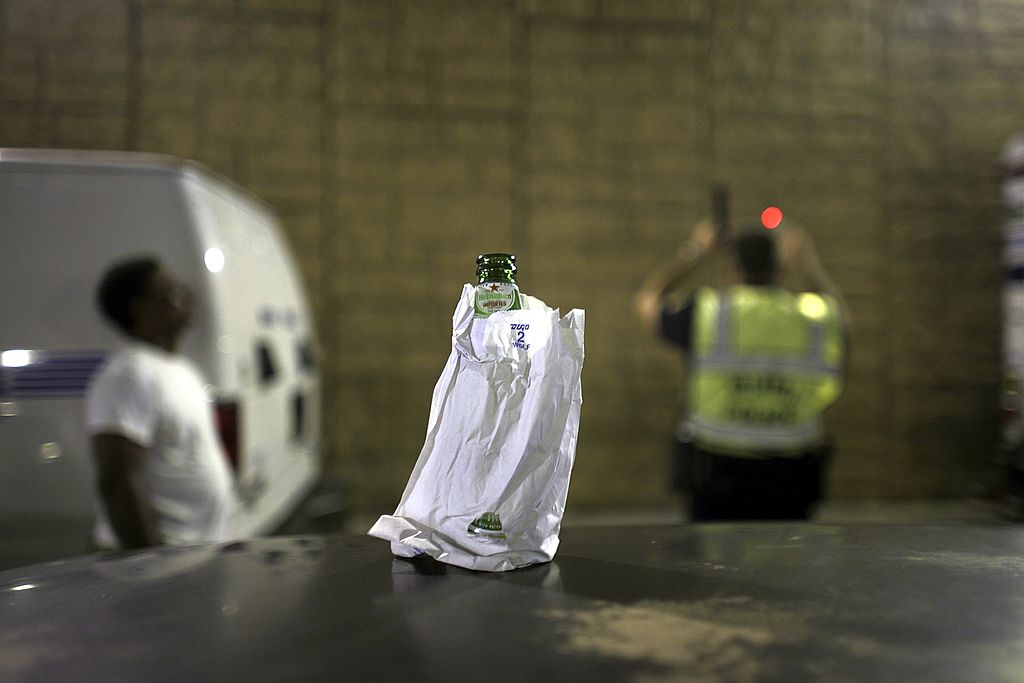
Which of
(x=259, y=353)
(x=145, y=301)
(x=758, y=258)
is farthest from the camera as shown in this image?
(x=758, y=258)

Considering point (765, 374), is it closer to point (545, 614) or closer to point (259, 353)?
point (259, 353)

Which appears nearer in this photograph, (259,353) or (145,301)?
(145,301)

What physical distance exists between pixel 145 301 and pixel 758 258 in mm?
2149

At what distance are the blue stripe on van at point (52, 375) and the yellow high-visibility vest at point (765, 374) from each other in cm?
206

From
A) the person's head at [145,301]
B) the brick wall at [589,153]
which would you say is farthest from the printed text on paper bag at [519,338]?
the brick wall at [589,153]

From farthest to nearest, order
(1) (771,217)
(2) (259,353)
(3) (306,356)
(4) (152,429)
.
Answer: (1) (771,217) → (3) (306,356) → (2) (259,353) → (4) (152,429)

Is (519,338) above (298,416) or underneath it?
above

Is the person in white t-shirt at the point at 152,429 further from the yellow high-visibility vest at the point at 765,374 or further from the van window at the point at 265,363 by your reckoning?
the yellow high-visibility vest at the point at 765,374

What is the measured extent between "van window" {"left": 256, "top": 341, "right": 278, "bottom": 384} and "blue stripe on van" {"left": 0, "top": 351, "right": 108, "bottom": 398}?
1.83ft

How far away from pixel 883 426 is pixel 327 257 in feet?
13.5

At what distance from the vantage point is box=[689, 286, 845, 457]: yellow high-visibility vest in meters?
3.36

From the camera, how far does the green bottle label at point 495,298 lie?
97cm

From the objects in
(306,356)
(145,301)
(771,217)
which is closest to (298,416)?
(306,356)

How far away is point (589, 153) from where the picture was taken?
21.1ft
